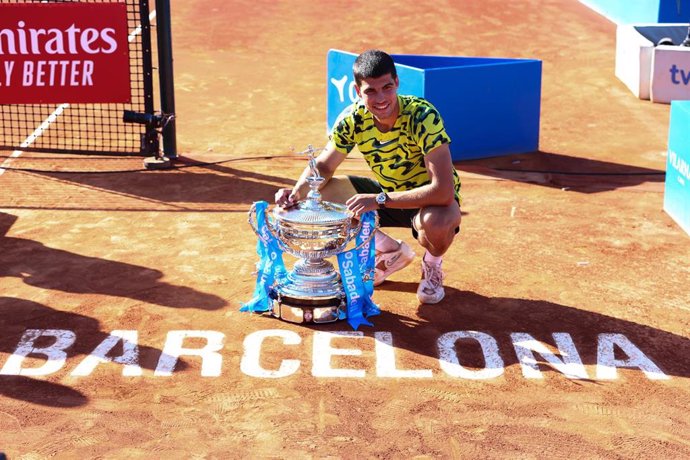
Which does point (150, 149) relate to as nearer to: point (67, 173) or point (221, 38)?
point (67, 173)

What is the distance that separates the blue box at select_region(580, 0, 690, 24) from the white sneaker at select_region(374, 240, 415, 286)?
43.9ft

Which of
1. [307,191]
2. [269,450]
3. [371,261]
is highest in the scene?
[307,191]

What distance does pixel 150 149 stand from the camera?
1061 cm

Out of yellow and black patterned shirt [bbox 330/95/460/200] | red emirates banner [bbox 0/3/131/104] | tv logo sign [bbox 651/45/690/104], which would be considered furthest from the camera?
tv logo sign [bbox 651/45/690/104]

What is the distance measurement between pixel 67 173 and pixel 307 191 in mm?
4611

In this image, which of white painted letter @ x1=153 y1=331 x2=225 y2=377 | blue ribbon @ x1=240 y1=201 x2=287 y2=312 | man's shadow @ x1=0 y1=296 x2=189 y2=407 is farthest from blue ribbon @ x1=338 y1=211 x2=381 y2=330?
man's shadow @ x1=0 y1=296 x2=189 y2=407

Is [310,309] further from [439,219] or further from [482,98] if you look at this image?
[482,98]

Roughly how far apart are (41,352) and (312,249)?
178cm

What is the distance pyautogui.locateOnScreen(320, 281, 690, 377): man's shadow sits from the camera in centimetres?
590

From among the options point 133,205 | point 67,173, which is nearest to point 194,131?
point 67,173

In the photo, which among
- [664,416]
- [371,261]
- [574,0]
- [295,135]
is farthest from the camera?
[574,0]

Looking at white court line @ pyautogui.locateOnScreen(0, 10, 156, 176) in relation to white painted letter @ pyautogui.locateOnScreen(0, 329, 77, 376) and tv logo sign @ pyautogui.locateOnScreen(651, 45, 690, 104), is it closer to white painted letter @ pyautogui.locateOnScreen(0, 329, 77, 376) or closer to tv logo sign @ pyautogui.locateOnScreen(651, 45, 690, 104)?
white painted letter @ pyautogui.locateOnScreen(0, 329, 77, 376)

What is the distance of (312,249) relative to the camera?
20.7 ft

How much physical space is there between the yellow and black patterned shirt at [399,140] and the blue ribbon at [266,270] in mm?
757
